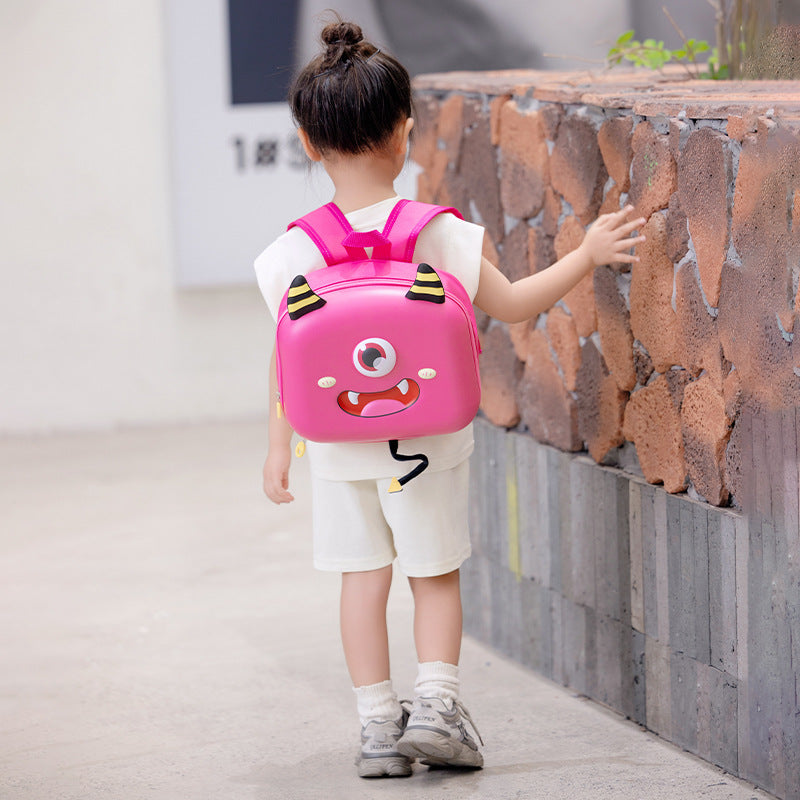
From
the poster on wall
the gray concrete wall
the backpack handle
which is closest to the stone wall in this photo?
the gray concrete wall

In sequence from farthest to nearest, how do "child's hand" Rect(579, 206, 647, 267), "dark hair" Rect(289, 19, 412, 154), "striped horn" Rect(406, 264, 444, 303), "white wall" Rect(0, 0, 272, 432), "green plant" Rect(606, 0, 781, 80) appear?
"white wall" Rect(0, 0, 272, 432) < "green plant" Rect(606, 0, 781, 80) < "child's hand" Rect(579, 206, 647, 267) < "dark hair" Rect(289, 19, 412, 154) < "striped horn" Rect(406, 264, 444, 303)

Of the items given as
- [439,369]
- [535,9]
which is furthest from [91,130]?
[439,369]

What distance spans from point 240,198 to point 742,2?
301 cm

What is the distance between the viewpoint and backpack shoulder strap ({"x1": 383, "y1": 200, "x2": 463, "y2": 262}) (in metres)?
2.11

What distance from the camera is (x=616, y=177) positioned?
2.34m

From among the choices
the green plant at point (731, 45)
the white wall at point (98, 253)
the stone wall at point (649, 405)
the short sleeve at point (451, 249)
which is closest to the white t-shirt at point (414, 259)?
the short sleeve at point (451, 249)

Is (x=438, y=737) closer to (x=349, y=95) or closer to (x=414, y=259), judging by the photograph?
(x=414, y=259)

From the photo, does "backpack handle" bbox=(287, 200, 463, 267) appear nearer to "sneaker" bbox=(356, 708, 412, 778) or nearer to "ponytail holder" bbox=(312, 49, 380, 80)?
"ponytail holder" bbox=(312, 49, 380, 80)

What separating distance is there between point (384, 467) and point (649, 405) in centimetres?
49

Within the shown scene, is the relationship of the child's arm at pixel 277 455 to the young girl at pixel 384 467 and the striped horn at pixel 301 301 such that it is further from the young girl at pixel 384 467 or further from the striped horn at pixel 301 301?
the striped horn at pixel 301 301

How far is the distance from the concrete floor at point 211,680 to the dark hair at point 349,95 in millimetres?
1091

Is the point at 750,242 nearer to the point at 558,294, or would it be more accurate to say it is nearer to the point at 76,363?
the point at 558,294

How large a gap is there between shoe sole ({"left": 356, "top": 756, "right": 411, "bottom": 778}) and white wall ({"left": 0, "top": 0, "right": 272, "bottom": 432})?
11.2 feet

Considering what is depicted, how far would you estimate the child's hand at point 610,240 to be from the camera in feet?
7.30
